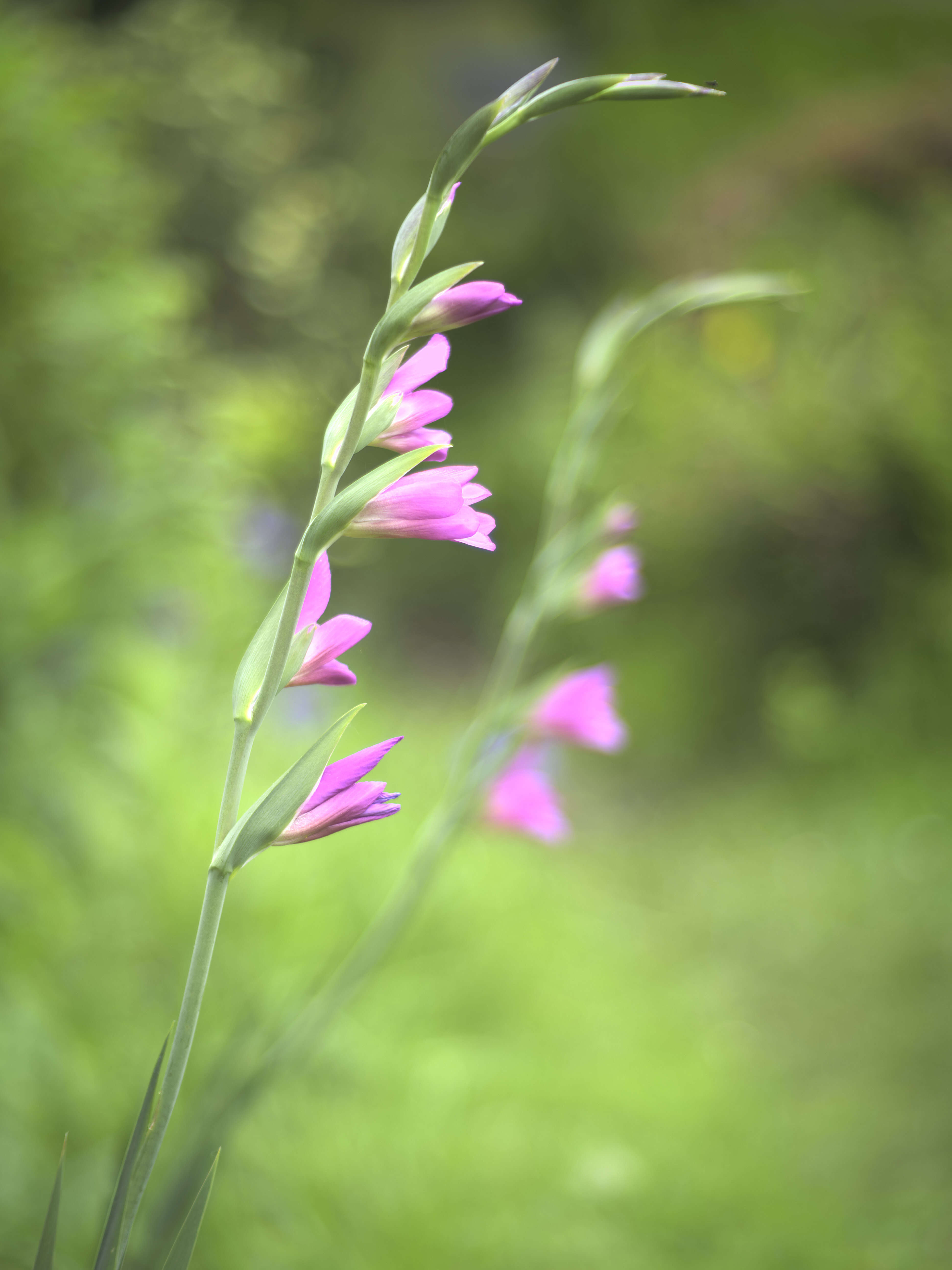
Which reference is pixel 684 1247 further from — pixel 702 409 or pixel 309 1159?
pixel 702 409

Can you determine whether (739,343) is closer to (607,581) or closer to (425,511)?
(607,581)

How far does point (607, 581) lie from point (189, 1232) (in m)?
0.56

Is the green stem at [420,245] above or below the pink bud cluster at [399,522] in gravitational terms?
above

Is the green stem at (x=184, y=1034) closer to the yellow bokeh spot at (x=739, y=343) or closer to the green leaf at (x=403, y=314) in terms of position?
the green leaf at (x=403, y=314)

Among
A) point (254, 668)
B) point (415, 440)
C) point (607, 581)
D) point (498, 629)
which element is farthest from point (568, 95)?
point (498, 629)

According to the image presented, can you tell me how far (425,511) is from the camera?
341 millimetres

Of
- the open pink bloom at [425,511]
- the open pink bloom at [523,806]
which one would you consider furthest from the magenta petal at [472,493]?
the open pink bloom at [523,806]

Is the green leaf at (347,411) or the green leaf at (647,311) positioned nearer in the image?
the green leaf at (347,411)

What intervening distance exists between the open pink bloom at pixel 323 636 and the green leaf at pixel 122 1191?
145 mm

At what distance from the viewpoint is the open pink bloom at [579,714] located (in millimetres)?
775

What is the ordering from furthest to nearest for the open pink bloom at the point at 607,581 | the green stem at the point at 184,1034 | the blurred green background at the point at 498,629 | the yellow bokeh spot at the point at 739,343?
1. the yellow bokeh spot at the point at 739,343
2. the blurred green background at the point at 498,629
3. the open pink bloom at the point at 607,581
4. the green stem at the point at 184,1034

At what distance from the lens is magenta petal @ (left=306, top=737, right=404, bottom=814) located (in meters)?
0.33

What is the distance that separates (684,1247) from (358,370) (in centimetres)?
364

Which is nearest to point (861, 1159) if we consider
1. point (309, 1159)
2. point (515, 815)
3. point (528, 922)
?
point (528, 922)
